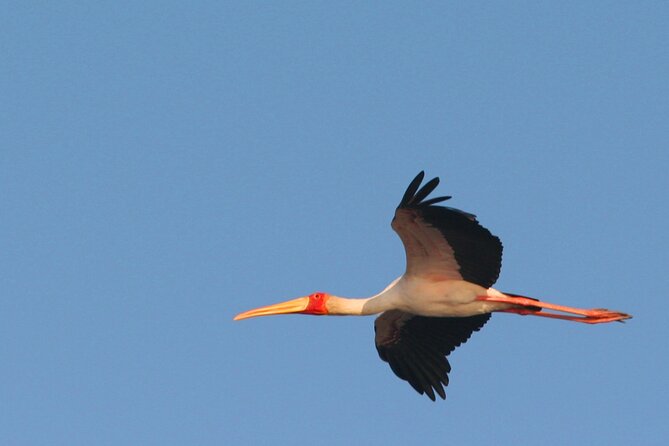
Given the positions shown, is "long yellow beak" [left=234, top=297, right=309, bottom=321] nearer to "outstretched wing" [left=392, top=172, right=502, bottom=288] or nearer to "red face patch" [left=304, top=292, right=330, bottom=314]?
"red face patch" [left=304, top=292, right=330, bottom=314]

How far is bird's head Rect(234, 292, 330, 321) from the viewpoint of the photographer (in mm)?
28625

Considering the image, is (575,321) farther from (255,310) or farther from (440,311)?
(255,310)

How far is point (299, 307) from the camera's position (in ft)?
94.8

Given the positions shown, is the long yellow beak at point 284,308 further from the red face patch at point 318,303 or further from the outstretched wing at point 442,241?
the outstretched wing at point 442,241

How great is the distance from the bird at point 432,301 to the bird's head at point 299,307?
0.02 meters

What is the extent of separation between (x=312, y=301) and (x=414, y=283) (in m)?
2.68

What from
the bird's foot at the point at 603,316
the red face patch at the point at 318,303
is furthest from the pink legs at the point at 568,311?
the red face patch at the point at 318,303

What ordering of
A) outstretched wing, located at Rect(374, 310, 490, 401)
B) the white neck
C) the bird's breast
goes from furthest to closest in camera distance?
outstretched wing, located at Rect(374, 310, 490, 401) → the white neck → the bird's breast

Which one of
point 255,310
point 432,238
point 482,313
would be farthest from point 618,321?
point 255,310

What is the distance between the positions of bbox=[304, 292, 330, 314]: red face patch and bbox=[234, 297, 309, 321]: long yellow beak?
0.11 meters

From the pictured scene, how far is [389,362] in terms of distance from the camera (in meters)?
28.6

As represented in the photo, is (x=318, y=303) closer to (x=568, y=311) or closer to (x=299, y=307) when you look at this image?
(x=299, y=307)

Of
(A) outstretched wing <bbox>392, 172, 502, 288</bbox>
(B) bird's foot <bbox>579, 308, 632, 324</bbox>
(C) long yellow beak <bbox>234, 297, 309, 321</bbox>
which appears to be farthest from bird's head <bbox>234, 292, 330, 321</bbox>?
(B) bird's foot <bbox>579, 308, 632, 324</bbox>

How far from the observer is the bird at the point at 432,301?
83.6 ft
